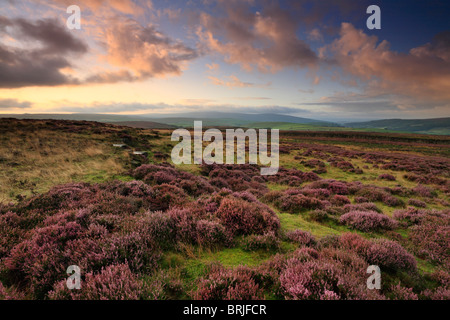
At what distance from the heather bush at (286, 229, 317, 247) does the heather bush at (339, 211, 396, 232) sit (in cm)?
335

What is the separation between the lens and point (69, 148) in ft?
58.4

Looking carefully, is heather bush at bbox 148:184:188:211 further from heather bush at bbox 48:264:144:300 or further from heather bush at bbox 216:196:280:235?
heather bush at bbox 48:264:144:300

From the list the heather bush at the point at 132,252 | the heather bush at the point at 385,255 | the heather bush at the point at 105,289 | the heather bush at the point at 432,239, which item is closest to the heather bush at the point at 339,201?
the heather bush at the point at 432,239

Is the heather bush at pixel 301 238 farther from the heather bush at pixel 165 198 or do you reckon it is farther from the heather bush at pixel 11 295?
the heather bush at pixel 11 295

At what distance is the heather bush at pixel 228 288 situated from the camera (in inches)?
124

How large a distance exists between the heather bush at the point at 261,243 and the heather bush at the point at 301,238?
0.72m

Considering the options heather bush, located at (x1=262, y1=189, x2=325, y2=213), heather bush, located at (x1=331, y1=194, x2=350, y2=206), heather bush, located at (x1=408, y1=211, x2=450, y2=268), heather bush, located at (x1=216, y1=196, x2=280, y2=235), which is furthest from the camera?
heather bush, located at (x1=331, y1=194, x2=350, y2=206)

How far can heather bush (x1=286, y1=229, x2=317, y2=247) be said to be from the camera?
5.60 meters

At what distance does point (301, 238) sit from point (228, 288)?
129 inches

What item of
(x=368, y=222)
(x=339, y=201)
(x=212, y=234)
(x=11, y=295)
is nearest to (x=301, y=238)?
(x=212, y=234)

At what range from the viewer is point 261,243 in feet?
16.9

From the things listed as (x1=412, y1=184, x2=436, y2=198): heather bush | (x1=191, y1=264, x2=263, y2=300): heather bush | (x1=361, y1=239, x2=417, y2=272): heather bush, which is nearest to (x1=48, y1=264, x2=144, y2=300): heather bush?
(x1=191, y1=264, x2=263, y2=300): heather bush
